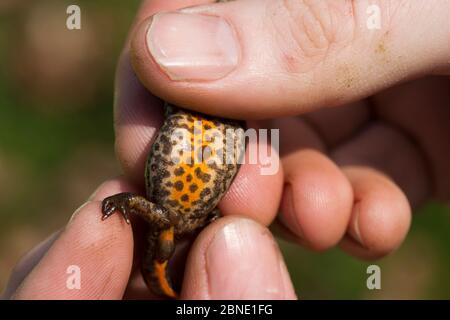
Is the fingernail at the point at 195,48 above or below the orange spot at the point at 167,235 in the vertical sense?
above

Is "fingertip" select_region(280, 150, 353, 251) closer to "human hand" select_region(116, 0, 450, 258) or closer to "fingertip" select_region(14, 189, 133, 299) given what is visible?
"human hand" select_region(116, 0, 450, 258)

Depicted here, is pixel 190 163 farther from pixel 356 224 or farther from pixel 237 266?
pixel 356 224

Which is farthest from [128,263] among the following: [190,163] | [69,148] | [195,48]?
[69,148]

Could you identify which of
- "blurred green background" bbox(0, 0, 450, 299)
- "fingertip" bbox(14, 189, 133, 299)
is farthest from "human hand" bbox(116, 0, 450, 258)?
"blurred green background" bbox(0, 0, 450, 299)

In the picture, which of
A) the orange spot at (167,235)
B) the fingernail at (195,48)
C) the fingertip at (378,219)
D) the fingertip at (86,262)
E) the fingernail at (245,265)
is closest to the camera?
the fingernail at (245,265)

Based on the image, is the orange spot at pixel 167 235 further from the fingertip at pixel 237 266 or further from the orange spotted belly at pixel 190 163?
the fingertip at pixel 237 266

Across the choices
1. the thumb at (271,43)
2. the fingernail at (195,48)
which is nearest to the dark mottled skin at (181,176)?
the thumb at (271,43)

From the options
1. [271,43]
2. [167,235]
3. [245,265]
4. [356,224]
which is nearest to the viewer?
[245,265]
